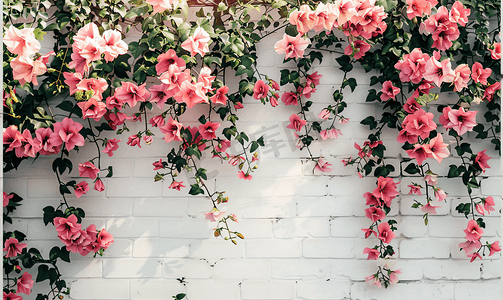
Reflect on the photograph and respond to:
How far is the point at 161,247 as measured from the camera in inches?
42.8

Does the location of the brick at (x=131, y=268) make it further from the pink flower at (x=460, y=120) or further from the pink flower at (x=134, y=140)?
the pink flower at (x=460, y=120)

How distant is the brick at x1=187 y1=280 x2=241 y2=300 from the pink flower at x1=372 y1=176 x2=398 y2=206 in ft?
Answer: 1.86

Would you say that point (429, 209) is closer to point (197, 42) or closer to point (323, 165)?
point (323, 165)

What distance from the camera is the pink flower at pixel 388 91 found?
40.1 inches

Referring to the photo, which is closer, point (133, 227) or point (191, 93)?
point (191, 93)

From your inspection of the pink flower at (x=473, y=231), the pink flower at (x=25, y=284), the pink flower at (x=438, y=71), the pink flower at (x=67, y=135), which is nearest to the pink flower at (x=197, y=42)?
the pink flower at (x=67, y=135)

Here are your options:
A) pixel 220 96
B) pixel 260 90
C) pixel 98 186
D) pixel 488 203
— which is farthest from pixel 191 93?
pixel 488 203

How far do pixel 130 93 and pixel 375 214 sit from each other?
32.9 inches

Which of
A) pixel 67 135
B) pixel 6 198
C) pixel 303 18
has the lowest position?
pixel 6 198

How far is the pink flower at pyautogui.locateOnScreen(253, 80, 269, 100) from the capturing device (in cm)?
100

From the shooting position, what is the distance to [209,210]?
1.09 metres

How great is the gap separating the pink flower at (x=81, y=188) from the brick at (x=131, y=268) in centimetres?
24

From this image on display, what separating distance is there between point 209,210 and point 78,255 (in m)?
0.45

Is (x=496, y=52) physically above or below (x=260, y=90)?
above
